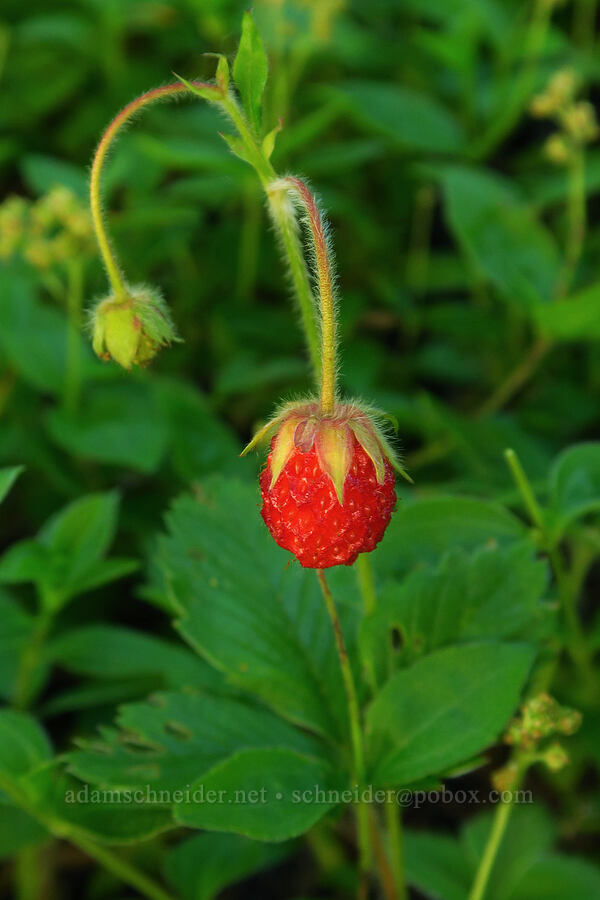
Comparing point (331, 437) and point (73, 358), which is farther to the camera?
point (73, 358)

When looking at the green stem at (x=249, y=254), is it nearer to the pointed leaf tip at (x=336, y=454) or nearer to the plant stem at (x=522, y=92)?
the plant stem at (x=522, y=92)

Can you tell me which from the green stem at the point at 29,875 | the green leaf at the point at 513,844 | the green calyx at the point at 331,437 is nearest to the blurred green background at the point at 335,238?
the green leaf at the point at 513,844

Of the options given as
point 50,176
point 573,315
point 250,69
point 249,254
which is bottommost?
point 573,315

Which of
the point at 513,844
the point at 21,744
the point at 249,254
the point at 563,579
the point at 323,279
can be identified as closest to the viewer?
the point at 323,279

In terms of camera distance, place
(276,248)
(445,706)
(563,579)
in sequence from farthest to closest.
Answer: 1. (276,248)
2. (563,579)
3. (445,706)

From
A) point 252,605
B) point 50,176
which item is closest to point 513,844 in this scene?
point 252,605

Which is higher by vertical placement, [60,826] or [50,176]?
[50,176]

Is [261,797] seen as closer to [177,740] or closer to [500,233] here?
[177,740]

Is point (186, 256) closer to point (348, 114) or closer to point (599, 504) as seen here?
point (348, 114)
